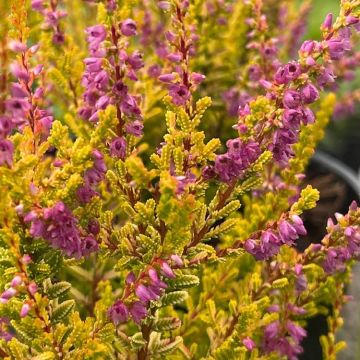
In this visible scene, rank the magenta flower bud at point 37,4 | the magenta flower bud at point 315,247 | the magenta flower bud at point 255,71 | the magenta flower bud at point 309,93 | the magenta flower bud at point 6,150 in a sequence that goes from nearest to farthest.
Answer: the magenta flower bud at point 6,150 < the magenta flower bud at point 309,93 < the magenta flower bud at point 315,247 < the magenta flower bud at point 37,4 < the magenta flower bud at point 255,71

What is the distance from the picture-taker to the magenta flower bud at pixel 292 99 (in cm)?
71

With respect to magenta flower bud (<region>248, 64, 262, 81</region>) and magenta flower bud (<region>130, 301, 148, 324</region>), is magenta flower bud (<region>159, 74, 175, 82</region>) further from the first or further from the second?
magenta flower bud (<region>248, 64, 262, 81</region>)

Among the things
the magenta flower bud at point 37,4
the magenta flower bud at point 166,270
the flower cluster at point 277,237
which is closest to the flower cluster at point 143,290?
the magenta flower bud at point 166,270

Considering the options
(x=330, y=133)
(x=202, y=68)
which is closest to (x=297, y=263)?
(x=202, y=68)

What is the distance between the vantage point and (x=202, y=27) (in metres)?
1.40

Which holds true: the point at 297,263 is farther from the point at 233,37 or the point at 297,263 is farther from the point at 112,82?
the point at 233,37

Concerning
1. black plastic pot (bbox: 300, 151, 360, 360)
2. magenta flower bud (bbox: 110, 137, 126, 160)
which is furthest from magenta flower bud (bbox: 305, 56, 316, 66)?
black plastic pot (bbox: 300, 151, 360, 360)

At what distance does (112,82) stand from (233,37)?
891 millimetres

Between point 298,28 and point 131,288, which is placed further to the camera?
point 298,28

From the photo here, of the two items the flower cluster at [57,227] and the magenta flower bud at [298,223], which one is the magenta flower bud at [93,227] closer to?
the flower cluster at [57,227]

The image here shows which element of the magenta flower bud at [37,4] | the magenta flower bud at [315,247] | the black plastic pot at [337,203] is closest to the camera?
the magenta flower bud at [315,247]

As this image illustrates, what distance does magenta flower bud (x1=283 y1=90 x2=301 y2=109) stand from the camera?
712mm

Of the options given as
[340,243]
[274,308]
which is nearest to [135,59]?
[340,243]

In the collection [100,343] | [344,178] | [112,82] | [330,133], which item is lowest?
[330,133]
